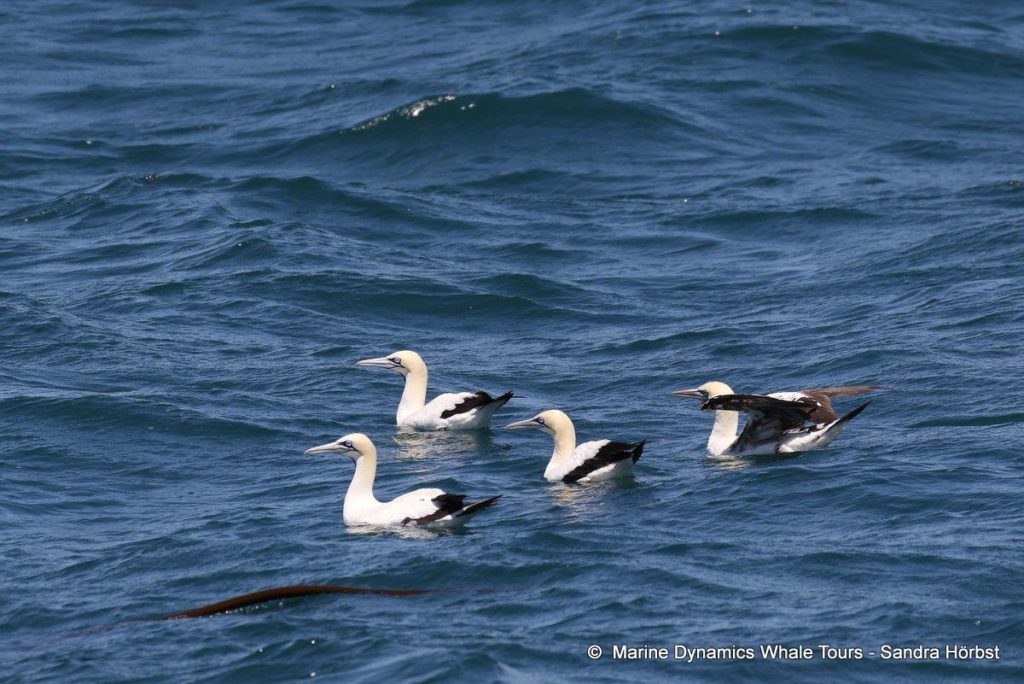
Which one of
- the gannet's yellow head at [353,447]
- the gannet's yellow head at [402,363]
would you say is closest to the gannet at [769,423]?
the gannet's yellow head at [353,447]

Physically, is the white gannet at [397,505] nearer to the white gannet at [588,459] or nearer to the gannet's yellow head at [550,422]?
the white gannet at [588,459]

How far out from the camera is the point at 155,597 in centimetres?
1332

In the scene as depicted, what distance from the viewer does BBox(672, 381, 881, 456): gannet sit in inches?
639

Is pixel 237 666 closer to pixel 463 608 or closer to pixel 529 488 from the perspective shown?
pixel 463 608

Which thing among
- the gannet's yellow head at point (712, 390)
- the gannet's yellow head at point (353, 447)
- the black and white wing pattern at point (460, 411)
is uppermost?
the gannet's yellow head at point (353, 447)

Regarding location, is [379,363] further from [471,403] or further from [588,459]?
[588,459]

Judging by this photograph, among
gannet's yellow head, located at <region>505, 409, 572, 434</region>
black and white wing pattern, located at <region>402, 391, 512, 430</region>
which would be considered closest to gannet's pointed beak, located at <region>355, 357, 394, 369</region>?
black and white wing pattern, located at <region>402, 391, 512, 430</region>

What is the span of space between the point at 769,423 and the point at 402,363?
177 inches

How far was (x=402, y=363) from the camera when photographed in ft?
63.3

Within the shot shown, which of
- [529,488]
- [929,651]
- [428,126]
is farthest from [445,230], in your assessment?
[929,651]

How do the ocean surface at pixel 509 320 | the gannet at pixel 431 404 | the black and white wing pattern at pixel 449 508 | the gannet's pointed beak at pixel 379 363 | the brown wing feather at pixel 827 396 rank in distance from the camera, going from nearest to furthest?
1. the ocean surface at pixel 509 320
2. the black and white wing pattern at pixel 449 508
3. the brown wing feather at pixel 827 396
4. the gannet at pixel 431 404
5. the gannet's pointed beak at pixel 379 363

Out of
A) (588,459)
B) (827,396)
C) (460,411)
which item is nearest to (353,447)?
(588,459)

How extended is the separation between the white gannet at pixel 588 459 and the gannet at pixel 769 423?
3.11 ft

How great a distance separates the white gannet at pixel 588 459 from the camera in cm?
1563
